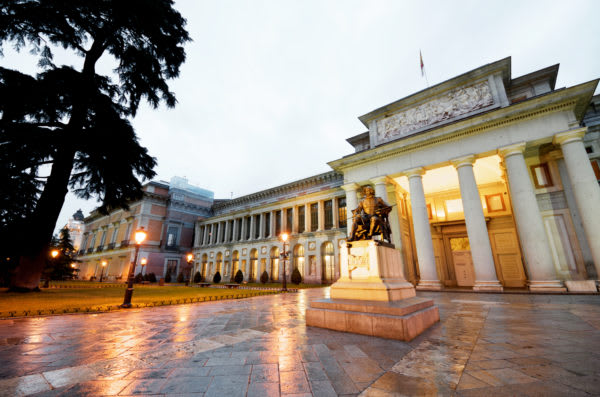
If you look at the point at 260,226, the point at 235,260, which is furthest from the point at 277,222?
the point at 235,260

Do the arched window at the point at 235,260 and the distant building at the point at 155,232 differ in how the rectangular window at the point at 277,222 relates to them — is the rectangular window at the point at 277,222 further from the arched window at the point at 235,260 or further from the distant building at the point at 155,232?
the distant building at the point at 155,232

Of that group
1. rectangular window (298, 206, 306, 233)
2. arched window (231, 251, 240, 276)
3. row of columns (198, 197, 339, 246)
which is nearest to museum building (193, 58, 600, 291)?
row of columns (198, 197, 339, 246)

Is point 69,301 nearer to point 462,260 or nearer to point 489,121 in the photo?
point 489,121

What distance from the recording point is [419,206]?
15570 millimetres

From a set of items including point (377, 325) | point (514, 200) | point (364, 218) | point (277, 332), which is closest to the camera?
point (377, 325)

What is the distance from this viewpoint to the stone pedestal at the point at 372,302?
4.32m

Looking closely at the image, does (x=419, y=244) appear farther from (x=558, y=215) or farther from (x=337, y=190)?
(x=337, y=190)

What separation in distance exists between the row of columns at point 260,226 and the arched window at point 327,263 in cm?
234

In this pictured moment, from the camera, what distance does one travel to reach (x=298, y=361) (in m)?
3.11

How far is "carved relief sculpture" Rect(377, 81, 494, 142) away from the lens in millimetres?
15898

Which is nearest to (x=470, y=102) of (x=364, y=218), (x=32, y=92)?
(x=364, y=218)

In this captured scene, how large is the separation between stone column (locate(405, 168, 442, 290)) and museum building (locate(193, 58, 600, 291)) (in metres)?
0.06

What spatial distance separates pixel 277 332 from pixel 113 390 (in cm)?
294

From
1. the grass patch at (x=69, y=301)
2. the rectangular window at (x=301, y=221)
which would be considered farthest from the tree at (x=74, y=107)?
the rectangular window at (x=301, y=221)
